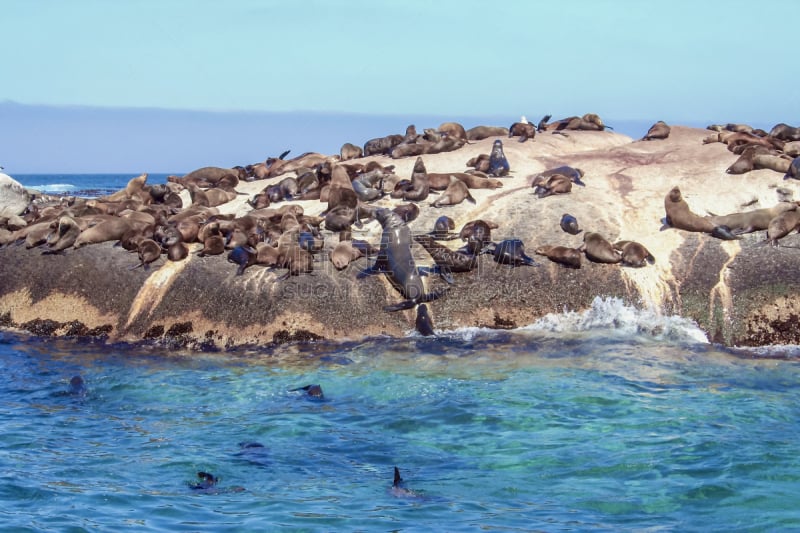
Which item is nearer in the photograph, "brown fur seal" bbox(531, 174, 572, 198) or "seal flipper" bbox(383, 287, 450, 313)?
"seal flipper" bbox(383, 287, 450, 313)

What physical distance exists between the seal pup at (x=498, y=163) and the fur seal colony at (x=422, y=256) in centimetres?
3

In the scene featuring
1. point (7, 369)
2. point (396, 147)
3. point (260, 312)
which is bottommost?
point (7, 369)

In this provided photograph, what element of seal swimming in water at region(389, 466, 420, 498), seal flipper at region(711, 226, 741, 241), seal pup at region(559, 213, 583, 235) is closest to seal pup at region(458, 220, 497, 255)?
seal pup at region(559, 213, 583, 235)

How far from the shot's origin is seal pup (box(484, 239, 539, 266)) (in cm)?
1376

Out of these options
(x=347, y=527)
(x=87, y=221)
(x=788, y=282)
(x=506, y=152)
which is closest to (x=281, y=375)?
(x=347, y=527)

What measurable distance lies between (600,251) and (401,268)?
2990 millimetres

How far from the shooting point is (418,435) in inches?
376

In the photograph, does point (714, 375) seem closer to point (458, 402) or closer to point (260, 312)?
point (458, 402)

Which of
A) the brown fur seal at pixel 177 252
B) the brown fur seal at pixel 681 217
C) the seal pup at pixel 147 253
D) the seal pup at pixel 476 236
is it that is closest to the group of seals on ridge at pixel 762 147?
the brown fur seal at pixel 681 217

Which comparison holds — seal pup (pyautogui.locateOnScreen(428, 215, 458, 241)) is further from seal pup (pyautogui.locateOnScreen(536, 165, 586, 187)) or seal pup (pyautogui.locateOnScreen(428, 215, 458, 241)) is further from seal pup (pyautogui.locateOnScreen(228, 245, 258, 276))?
seal pup (pyautogui.locateOnScreen(228, 245, 258, 276))

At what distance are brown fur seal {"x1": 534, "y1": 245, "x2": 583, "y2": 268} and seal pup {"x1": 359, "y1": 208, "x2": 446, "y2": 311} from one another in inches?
68.6

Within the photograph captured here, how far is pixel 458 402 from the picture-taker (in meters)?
10.5

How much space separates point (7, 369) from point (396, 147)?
939 centimetres

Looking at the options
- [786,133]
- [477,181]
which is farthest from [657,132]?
[477,181]
